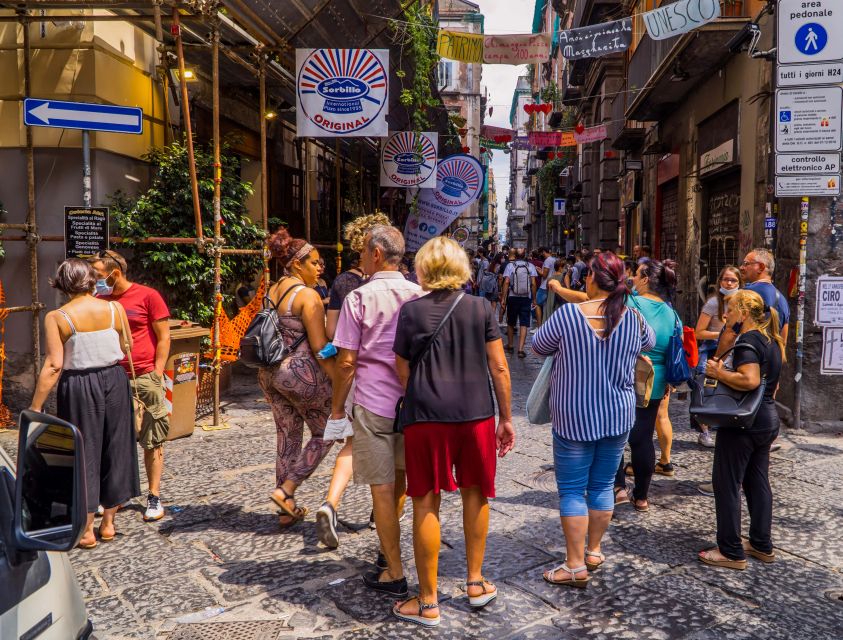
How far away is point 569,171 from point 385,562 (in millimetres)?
32639

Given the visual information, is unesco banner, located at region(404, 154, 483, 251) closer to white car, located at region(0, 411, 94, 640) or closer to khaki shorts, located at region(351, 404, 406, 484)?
khaki shorts, located at region(351, 404, 406, 484)

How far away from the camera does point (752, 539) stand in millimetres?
4367

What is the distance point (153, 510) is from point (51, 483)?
3464mm

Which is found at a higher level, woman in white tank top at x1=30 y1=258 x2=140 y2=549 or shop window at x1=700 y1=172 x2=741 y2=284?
shop window at x1=700 y1=172 x2=741 y2=284

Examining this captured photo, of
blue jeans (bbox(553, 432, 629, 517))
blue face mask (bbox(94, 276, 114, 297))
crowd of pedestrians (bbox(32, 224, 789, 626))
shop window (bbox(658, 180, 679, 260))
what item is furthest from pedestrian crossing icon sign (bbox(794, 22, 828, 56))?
shop window (bbox(658, 180, 679, 260))

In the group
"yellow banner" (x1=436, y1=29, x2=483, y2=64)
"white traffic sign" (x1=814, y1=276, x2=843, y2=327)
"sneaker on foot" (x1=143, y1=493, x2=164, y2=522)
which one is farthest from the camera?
"yellow banner" (x1=436, y1=29, x2=483, y2=64)

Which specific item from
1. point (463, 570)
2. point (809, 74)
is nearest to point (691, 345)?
point (809, 74)

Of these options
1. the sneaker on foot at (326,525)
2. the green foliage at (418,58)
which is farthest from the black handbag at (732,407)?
the green foliage at (418,58)

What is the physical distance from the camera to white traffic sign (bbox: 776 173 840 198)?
24.7 ft

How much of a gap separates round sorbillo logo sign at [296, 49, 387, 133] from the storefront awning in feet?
14.3

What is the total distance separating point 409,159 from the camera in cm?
1258

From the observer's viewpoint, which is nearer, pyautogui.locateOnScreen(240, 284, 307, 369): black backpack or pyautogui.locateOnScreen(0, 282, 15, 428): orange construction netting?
→ pyautogui.locateOnScreen(240, 284, 307, 369): black backpack

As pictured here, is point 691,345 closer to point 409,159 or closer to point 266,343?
point 266,343

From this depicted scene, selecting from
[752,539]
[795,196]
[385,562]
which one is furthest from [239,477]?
[795,196]
